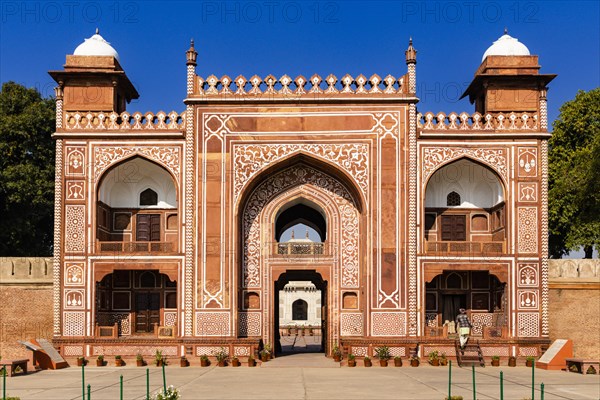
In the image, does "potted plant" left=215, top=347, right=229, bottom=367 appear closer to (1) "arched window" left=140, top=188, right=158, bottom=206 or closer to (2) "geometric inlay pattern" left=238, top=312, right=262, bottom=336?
(2) "geometric inlay pattern" left=238, top=312, right=262, bottom=336

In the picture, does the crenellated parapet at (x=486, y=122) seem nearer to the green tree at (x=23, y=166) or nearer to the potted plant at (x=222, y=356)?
the potted plant at (x=222, y=356)

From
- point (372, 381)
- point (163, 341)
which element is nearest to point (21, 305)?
point (163, 341)

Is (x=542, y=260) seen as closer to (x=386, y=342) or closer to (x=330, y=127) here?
(x=386, y=342)

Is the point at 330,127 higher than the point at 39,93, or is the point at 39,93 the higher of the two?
the point at 39,93

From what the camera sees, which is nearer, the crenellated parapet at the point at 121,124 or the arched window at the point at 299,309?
the crenellated parapet at the point at 121,124

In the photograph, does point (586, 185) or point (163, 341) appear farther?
point (586, 185)

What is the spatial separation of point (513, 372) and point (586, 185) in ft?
26.8

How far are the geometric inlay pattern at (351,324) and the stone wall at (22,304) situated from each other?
10091 millimetres

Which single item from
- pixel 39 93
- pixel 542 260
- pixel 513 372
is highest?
pixel 39 93

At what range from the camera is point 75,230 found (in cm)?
2748

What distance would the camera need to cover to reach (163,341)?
26.9 metres

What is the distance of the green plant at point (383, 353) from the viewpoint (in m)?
26.4

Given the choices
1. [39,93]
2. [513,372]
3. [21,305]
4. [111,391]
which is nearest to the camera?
[111,391]

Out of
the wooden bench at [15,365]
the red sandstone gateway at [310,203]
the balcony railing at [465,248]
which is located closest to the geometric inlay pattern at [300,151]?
the red sandstone gateway at [310,203]
